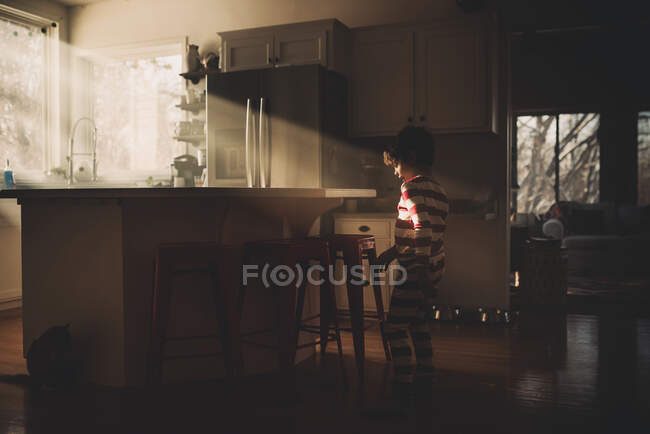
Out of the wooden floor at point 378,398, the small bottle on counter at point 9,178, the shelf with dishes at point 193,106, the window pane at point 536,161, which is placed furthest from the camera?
the window pane at point 536,161

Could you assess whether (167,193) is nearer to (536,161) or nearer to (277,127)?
(277,127)

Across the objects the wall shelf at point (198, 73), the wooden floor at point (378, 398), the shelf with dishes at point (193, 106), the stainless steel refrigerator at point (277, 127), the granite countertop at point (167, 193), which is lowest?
the wooden floor at point (378, 398)

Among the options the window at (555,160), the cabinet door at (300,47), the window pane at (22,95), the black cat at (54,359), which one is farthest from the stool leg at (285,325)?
the window at (555,160)

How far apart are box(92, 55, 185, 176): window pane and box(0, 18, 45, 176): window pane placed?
0.51 metres

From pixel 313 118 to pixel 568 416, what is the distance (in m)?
2.51

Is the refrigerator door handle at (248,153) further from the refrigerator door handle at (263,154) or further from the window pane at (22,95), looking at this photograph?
the window pane at (22,95)

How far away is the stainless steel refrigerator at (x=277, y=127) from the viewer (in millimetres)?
4020

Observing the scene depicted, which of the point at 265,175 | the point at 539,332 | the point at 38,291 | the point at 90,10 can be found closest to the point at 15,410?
the point at 38,291

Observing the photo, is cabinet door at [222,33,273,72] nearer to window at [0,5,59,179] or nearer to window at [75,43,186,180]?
window at [75,43,186,180]

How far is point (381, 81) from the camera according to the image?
4.26m

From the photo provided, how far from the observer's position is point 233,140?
428 cm

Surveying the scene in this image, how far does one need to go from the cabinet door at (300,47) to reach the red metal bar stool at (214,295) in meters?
2.18

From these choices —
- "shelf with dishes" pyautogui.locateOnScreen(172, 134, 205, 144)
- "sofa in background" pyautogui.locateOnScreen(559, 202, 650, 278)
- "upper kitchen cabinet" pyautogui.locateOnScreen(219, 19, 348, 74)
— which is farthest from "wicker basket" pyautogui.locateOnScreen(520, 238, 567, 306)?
"shelf with dishes" pyautogui.locateOnScreen(172, 134, 205, 144)

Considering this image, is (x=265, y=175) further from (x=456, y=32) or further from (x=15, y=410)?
(x=15, y=410)
